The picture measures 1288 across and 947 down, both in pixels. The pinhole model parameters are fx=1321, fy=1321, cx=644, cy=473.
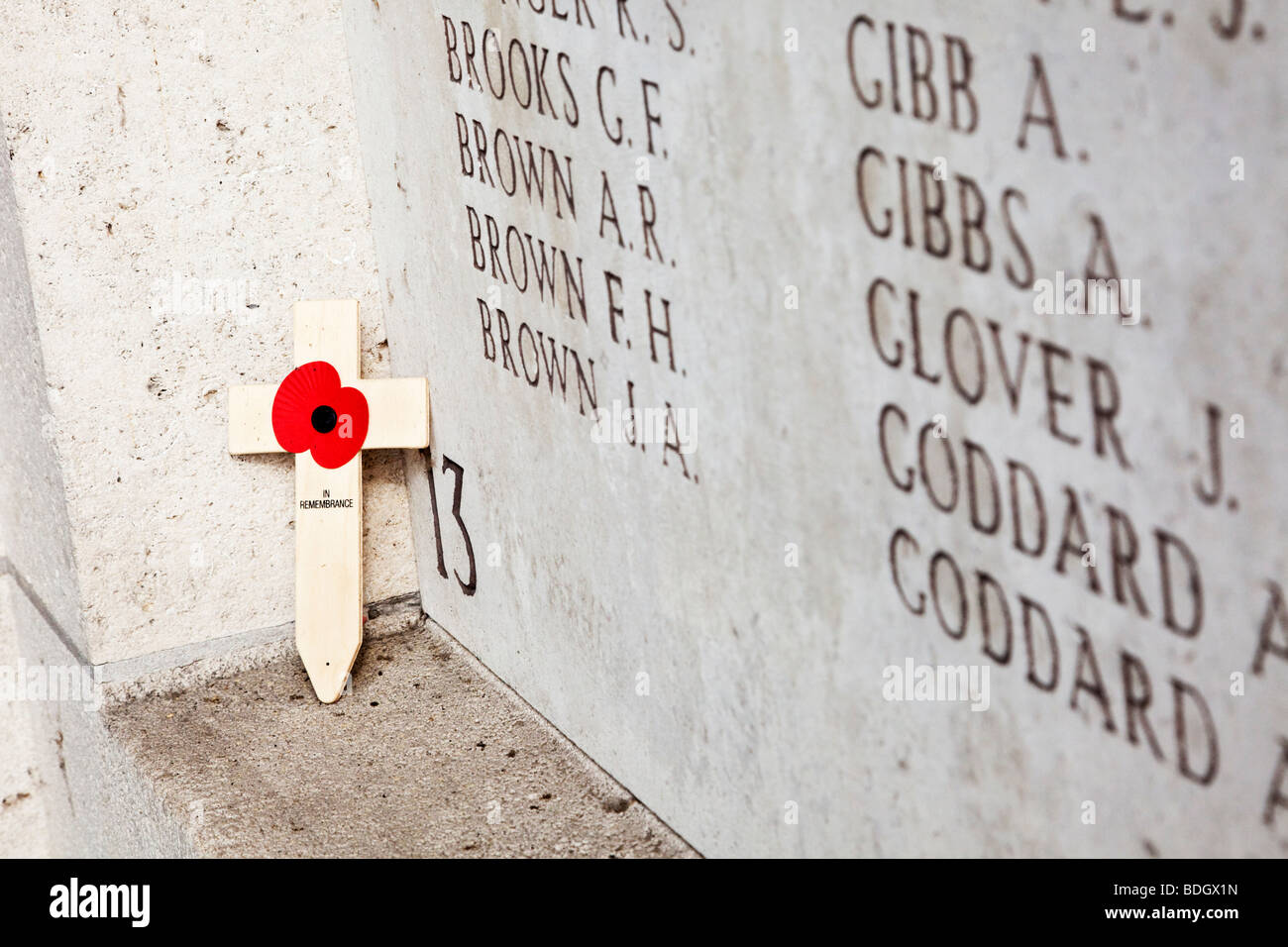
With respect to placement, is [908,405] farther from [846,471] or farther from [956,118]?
[956,118]

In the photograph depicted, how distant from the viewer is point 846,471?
1522mm

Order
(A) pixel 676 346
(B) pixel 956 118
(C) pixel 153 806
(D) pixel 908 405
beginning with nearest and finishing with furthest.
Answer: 1. (B) pixel 956 118
2. (D) pixel 908 405
3. (A) pixel 676 346
4. (C) pixel 153 806

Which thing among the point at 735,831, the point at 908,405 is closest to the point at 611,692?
the point at 735,831

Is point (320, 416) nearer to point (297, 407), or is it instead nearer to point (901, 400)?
point (297, 407)

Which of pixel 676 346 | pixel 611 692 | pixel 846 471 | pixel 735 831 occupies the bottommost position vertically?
pixel 735 831

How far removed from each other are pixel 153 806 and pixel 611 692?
95 centimetres

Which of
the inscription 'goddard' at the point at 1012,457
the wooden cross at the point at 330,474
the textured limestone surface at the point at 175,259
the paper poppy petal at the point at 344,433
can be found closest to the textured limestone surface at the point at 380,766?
the wooden cross at the point at 330,474

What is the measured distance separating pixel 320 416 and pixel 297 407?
0.17 feet

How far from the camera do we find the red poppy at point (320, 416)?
2.80 metres

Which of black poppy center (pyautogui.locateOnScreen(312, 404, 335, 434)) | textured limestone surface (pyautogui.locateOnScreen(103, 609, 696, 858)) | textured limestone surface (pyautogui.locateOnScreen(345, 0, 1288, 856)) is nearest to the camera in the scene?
textured limestone surface (pyautogui.locateOnScreen(345, 0, 1288, 856))

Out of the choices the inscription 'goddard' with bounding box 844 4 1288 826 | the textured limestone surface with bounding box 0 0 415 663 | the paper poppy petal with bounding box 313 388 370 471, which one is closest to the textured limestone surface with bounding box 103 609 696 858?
the textured limestone surface with bounding box 0 0 415 663

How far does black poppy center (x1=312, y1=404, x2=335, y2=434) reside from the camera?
9.19ft

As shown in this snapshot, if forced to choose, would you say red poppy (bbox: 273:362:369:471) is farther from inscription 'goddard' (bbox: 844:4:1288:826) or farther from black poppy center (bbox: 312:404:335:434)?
inscription 'goddard' (bbox: 844:4:1288:826)

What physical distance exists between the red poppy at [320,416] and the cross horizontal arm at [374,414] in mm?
18
